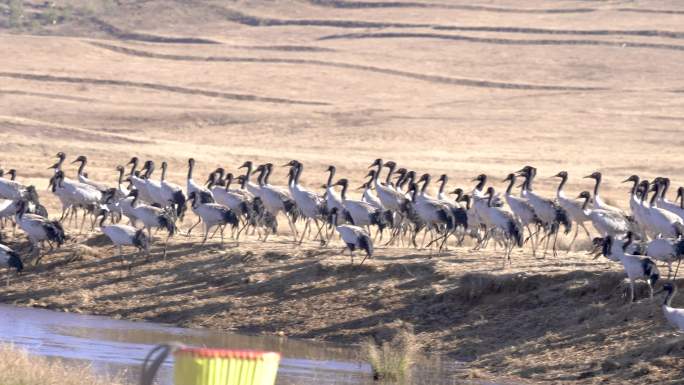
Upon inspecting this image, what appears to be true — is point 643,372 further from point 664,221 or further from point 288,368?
point 664,221

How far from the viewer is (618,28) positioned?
83188mm

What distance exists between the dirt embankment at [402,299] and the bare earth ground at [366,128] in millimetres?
37

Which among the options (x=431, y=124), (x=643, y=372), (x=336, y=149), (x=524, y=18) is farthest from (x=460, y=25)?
(x=643, y=372)

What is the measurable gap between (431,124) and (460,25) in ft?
97.6

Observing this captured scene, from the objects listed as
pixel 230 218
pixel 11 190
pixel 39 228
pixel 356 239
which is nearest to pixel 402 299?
pixel 356 239

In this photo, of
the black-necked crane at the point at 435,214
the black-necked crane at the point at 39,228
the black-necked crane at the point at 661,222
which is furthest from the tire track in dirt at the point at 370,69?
the black-necked crane at the point at 39,228

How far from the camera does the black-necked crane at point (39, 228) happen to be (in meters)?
22.7

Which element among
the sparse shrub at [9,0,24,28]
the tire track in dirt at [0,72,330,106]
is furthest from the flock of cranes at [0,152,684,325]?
the sparse shrub at [9,0,24,28]

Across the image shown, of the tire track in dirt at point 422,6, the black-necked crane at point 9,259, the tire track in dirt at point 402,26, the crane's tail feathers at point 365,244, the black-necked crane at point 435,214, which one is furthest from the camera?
the tire track in dirt at point 422,6

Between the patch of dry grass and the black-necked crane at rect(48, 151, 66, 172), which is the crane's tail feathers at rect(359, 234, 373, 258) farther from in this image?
the black-necked crane at rect(48, 151, 66, 172)

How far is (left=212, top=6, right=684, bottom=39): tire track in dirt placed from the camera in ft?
267

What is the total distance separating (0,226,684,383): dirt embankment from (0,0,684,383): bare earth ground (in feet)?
0.12

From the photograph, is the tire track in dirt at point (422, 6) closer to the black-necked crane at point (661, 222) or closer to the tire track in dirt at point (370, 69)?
the tire track in dirt at point (370, 69)

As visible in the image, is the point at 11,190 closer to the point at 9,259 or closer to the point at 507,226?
the point at 9,259
